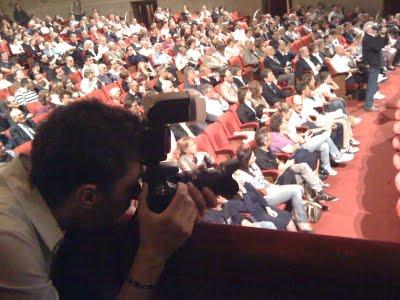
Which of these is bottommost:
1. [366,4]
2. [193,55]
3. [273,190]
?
[273,190]

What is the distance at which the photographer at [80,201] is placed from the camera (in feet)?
1.69

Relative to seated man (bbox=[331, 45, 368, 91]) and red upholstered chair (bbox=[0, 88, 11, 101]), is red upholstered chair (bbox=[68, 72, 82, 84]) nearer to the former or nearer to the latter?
red upholstered chair (bbox=[0, 88, 11, 101])

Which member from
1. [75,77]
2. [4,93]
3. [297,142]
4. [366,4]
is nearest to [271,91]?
[297,142]

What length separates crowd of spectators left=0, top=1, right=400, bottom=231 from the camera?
2684 millimetres

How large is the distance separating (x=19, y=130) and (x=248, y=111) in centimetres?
191

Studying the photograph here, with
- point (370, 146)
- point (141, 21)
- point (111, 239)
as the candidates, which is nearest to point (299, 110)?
point (370, 146)

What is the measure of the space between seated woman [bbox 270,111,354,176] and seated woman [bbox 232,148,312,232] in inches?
20.0

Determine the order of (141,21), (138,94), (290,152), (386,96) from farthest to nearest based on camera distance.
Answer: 1. (141,21)
2. (386,96)
3. (138,94)
4. (290,152)

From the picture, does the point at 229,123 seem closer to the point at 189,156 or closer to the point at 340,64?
the point at 189,156

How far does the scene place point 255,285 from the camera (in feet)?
A: 1.68

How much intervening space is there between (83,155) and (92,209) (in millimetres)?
71

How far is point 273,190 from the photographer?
2.61 metres

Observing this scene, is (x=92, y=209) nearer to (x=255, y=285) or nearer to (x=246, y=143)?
(x=255, y=285)

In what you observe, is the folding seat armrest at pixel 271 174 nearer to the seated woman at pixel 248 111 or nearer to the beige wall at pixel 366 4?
the seated woman at pixel 248 111
